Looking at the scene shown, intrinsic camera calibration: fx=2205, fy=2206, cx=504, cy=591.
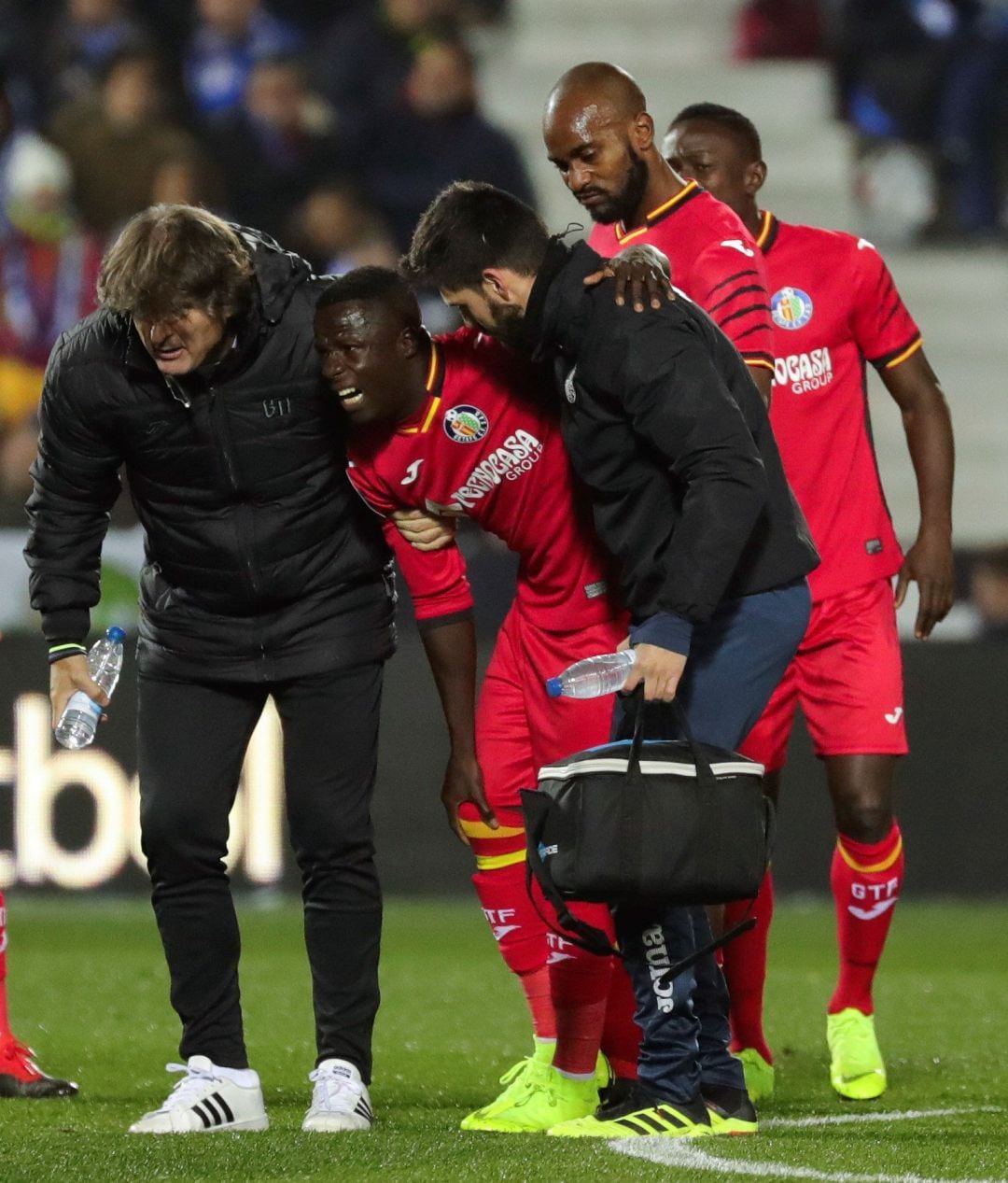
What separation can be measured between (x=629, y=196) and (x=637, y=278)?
70 centimetres

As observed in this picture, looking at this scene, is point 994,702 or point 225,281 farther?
point 994,702

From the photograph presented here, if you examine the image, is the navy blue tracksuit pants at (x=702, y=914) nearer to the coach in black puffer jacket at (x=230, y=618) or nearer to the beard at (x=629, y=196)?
the coach in black puffer jacket at (x=230, y=618)

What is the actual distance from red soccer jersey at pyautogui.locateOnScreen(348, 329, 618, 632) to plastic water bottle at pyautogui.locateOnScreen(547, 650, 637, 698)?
0.41 m

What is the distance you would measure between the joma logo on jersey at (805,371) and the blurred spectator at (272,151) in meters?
A: 7.25

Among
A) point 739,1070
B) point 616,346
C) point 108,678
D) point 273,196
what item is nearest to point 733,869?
point 739,1070

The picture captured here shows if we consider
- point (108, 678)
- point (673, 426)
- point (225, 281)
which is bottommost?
point (108, 678)

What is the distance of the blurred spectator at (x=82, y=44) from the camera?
12688mm

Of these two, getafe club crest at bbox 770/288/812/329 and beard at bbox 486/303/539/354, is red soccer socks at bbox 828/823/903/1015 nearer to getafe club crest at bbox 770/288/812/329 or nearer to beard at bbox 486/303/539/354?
getafe club crest at bbox 770/288/812/329

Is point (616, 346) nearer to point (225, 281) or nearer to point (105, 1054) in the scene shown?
point (225, 281)

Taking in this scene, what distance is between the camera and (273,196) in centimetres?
1222

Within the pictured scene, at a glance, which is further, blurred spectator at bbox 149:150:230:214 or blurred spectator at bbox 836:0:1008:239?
blurred spectator at bbox 836:0:1008:239

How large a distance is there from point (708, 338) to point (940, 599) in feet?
5.19

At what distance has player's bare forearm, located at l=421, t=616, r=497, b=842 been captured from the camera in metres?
4.34

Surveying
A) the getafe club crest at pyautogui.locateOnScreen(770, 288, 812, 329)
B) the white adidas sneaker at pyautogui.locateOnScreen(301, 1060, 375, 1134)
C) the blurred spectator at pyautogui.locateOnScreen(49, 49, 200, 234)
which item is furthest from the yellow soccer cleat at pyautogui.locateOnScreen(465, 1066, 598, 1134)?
the blurred spectator at pyautogui.locateOnScreen(49, 49, 200, 234)
